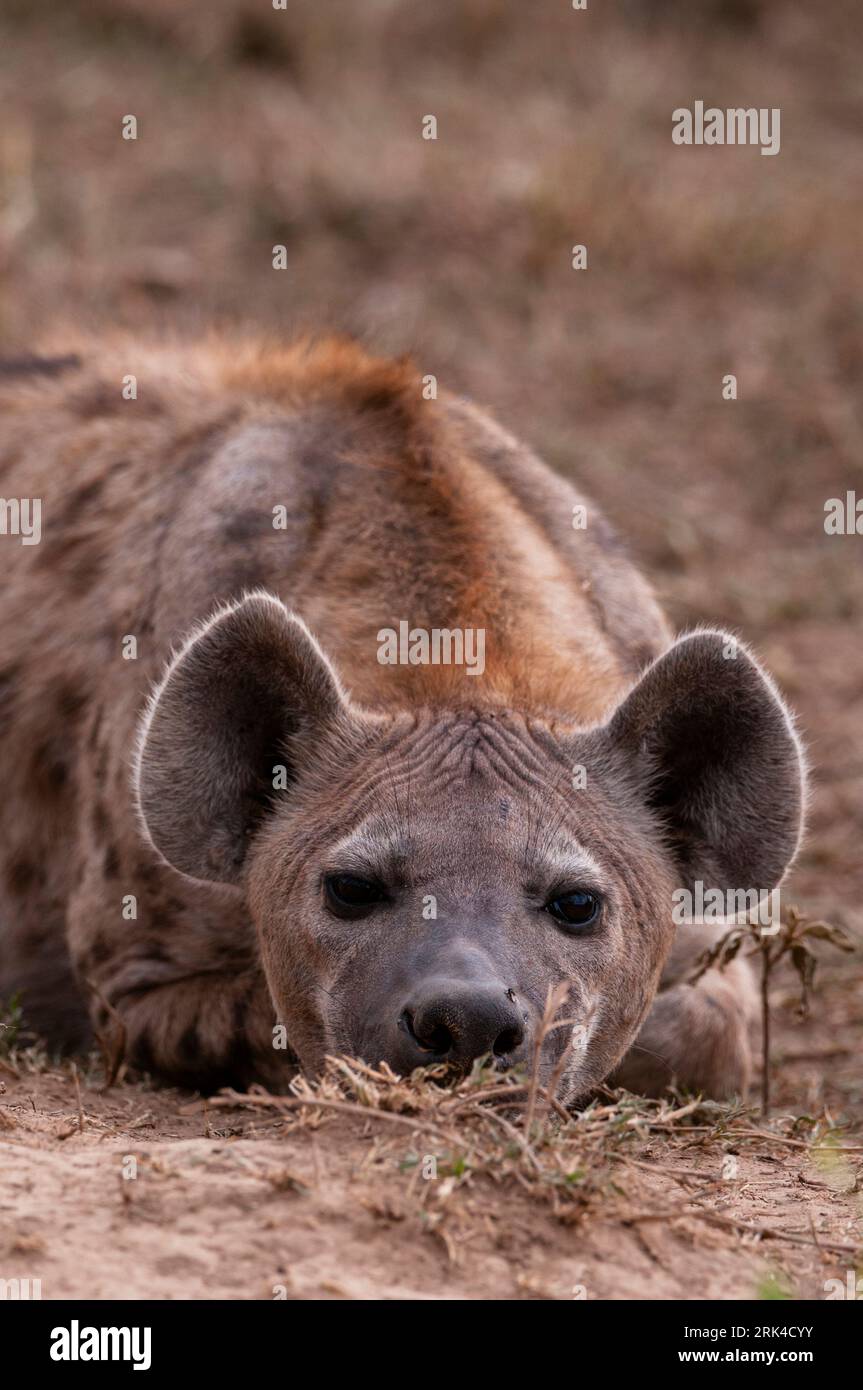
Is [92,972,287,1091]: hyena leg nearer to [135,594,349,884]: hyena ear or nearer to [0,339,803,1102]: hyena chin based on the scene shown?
[0,339,803,1102]: hyena chin

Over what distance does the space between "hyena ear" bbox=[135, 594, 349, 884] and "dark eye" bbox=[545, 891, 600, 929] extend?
55 cm

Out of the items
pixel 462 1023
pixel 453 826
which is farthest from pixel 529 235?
pixel 462 1023

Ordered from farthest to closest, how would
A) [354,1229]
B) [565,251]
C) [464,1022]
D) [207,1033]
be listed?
1. [565,251]
2. [207,1033]
3. [464,1022]
4. [354,1229]

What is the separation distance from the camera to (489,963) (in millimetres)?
2920

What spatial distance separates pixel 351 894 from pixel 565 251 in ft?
19.1

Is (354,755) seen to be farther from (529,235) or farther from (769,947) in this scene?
(529,235)

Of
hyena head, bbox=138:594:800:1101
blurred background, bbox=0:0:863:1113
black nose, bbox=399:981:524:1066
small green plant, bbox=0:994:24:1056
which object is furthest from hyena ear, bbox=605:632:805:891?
blurred background, bbox=0:0:863:1113

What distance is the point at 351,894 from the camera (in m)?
3.20

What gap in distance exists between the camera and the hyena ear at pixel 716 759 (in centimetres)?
337

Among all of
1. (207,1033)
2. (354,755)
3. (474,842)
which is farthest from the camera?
(207,1033)

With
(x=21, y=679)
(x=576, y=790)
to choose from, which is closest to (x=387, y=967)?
(x=576, y=790)

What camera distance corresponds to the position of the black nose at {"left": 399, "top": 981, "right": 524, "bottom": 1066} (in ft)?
A: 9.28

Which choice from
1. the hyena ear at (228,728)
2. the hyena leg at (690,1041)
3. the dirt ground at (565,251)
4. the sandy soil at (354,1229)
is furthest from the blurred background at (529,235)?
the sandy soil at (354,1229)

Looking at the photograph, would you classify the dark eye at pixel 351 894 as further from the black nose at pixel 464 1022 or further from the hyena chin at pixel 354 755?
the black nose at pixel 464 1022
